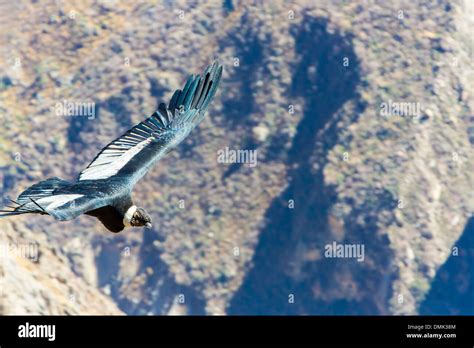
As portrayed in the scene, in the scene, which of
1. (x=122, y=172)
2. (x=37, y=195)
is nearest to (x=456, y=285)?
(x=122, y=172)

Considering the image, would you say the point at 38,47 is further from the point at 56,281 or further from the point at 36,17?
the point at 56,281

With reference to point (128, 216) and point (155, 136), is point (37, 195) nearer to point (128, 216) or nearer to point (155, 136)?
point (128, 216)

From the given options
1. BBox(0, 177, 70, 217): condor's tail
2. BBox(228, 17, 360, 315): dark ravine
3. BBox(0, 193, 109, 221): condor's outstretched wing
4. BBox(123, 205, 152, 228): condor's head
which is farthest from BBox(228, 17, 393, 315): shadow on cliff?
BBox(0, 193, 109, 221): condor's outstretched wing

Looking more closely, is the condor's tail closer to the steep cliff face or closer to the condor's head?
the condor's head

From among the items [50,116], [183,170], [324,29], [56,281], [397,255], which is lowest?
[56,281]

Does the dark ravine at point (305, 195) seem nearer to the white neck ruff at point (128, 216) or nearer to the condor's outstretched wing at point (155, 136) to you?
the condor's outstretched wing at point (155, 136)

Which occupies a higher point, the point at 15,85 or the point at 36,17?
the point at 36,17

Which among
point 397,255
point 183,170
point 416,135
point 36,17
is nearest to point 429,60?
point 416,135
